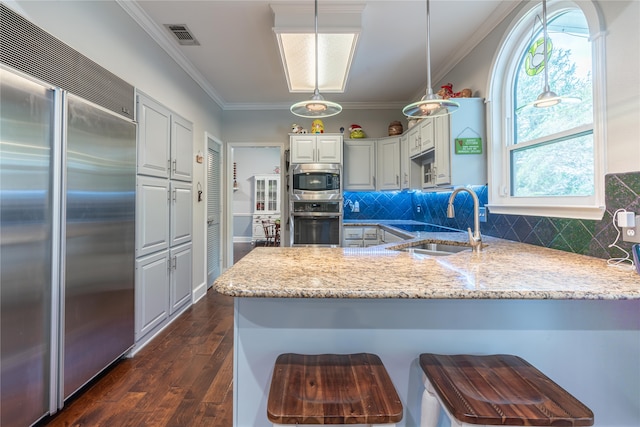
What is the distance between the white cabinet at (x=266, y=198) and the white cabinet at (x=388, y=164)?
5.33 m

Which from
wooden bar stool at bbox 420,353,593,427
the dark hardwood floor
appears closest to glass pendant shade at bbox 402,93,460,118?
wooden bar stool at bbox 420,353,593,427

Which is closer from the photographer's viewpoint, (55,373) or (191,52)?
(55,373)

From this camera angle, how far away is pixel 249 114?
4.62 meters

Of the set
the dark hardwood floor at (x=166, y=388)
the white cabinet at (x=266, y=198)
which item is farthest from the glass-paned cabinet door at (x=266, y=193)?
the dark hardwood floor at (x=166, y=388)

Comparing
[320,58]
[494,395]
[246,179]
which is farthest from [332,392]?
[246,179]

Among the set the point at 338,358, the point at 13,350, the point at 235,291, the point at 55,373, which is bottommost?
the point at 55,373

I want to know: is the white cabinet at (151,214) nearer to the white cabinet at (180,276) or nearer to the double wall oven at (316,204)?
the white cabinet at (180,276)

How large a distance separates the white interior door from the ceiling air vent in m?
1.36

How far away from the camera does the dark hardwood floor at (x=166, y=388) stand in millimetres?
1645

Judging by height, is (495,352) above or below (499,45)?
below

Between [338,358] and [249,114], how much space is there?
14.1 ft

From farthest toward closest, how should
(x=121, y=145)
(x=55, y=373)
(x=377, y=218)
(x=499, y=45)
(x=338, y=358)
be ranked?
(x=377, y=218) → (x=499, y=45) → (x=121, y=145) → (x=55, y=373) → (x=338, y=358)

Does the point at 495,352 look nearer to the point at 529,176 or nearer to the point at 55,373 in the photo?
the point at 529,176

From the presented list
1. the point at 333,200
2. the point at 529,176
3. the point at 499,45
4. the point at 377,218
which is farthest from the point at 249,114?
the point at 529,176
